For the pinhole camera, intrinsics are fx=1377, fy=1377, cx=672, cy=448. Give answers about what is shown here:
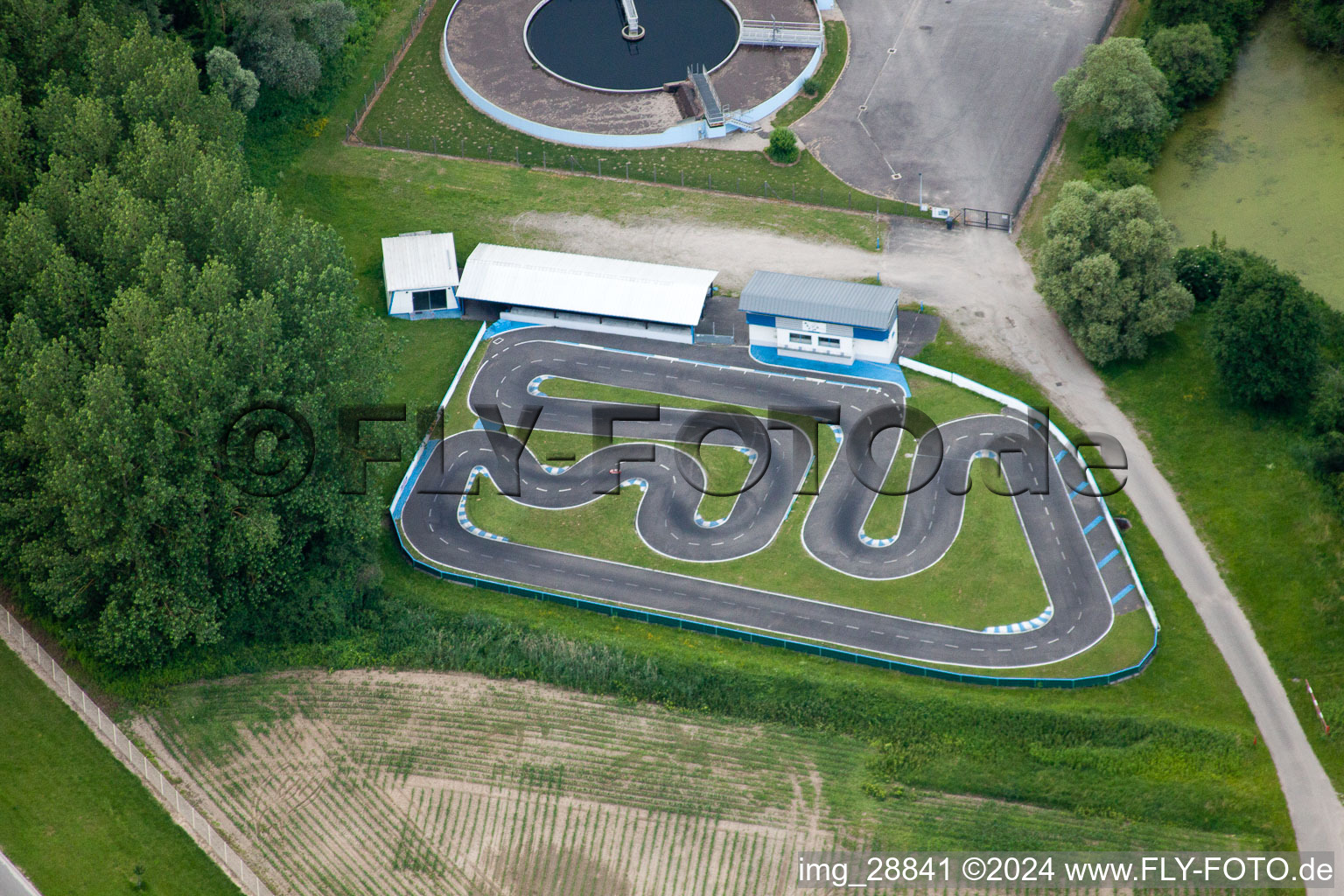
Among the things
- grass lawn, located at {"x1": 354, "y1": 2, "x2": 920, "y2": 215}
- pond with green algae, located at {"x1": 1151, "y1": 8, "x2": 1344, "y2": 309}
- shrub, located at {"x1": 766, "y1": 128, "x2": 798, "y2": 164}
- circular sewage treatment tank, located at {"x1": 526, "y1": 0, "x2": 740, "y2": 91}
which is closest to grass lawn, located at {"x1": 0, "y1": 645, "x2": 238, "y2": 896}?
grass lawn, located at {"x1": 354, "y1": 2, "x2": 920, "y2": 215}

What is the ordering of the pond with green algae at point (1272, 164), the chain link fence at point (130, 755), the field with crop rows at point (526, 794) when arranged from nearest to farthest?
the field with crop rows at point (526, 794)
the chain link fence at point (130, 755)
the pond with green algae at point (1272, 164)

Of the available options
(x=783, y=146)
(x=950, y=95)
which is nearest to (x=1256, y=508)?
(x=783, y=146)

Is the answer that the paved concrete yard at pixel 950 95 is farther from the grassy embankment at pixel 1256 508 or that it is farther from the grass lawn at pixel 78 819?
the grass lawn at pixel 78 819

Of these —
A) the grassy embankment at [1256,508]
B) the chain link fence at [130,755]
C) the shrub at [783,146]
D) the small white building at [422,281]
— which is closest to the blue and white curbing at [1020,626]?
the grassy embankment at [1256,508]

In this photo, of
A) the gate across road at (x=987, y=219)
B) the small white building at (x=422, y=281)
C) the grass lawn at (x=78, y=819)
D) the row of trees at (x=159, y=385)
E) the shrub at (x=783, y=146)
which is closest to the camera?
the grass lawn at (x=78, y=819)

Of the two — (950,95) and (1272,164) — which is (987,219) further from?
(1272,164)

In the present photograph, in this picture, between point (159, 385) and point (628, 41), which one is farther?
point (628, 41)

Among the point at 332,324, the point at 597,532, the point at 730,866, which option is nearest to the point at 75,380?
the point at 332,324

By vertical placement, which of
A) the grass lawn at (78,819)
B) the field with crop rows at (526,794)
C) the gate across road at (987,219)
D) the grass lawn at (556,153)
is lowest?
the grass lawn at (78,819)

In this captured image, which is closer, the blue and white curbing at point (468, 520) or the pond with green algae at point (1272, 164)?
the blue and white curbing at point (468, 520)
